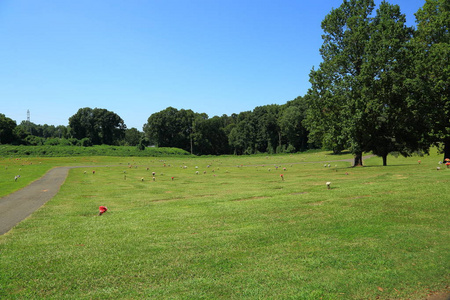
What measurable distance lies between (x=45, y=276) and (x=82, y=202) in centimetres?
1100

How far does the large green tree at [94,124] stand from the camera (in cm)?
12938

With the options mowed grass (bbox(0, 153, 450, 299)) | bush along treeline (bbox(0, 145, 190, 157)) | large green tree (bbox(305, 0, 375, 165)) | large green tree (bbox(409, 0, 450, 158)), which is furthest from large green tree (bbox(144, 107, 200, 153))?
mowed grass (bbox(0, 153, 450, 299))

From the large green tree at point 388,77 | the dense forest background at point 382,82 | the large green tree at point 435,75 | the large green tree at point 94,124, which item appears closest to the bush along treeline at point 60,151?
the large green tree at point 94,124

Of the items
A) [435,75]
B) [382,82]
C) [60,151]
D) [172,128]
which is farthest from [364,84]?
[172,128]

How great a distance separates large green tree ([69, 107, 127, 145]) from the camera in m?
129

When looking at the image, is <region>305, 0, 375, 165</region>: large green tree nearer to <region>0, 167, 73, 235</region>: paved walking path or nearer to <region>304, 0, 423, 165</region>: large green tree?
<region>304, 0, 423, 165</region>: large green tree

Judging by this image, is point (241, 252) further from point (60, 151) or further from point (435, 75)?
point (60, 151)

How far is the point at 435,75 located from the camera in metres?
30.9

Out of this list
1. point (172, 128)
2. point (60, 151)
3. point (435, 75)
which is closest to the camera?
point (435, 75)

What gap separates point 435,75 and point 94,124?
421 feet

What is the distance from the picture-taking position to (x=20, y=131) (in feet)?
340

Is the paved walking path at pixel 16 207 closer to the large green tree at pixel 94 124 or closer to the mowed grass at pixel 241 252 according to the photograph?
the mowed grass at pixel 241 252

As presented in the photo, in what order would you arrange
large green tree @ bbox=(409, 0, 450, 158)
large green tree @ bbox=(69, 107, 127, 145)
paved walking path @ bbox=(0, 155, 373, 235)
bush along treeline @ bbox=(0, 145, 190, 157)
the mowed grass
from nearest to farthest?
the mowed grass
paved walking path @ bbox=(0, 155, 373, 235)
large green tree @ bbox=(409, 0, 450, 158)
bush along treeline @ bbox=(0, 145, 190, 157)
large green tree @ bbox=(69, 107, 127, 145)

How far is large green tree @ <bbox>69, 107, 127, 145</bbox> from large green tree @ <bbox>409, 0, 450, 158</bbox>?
125 m
